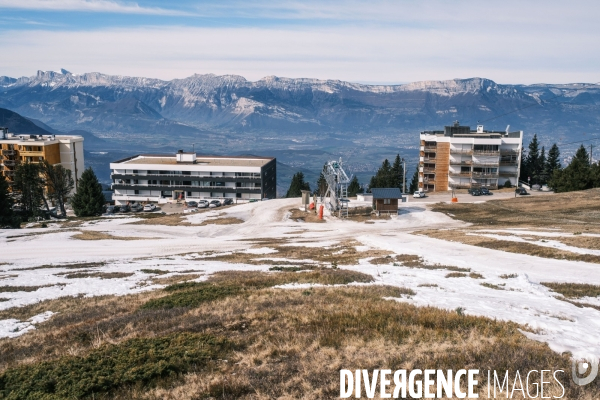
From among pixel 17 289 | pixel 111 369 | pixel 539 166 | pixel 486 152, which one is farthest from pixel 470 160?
pixel 111 369

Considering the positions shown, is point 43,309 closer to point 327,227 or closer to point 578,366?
point 578,366

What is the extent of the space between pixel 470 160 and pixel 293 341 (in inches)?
4999

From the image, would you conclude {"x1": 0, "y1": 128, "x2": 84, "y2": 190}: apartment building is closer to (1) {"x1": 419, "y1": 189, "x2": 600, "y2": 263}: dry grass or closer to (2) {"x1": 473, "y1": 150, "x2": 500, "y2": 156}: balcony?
(1) {"x1": 419, "y1": 189, "x2": 600, "y2": 263}: dry grass

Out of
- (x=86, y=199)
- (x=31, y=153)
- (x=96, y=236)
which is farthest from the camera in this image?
(x=31, y=153)

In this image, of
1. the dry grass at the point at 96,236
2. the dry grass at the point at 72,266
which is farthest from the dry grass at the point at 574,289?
the dry grass at the point at 96,236

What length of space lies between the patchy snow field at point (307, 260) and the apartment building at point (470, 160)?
6351 cm

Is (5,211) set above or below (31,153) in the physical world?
below

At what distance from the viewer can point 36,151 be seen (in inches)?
5586

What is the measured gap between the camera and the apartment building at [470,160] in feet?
415

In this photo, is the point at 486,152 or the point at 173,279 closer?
the point at 173,279

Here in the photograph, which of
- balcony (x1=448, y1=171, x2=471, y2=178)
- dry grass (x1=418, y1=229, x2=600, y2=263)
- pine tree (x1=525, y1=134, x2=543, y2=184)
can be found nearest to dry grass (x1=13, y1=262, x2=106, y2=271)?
dry grass (x1=418, y1=229, x2=600, y2=263)

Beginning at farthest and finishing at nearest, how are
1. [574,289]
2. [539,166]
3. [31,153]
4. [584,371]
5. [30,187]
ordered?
[539,166], [31,153], [30,187], [574,289], [584,371]

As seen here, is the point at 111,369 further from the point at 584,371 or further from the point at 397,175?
the point at 397,175

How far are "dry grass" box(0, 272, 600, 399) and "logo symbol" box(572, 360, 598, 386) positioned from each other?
182 millimetres
